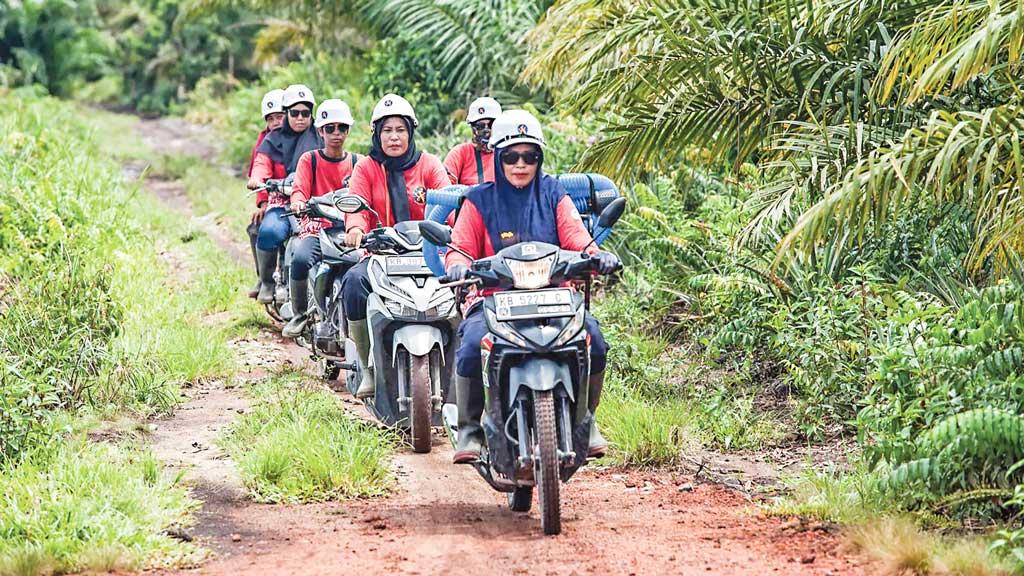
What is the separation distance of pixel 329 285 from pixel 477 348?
378 cm

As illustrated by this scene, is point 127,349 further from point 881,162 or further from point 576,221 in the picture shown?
point 881,162

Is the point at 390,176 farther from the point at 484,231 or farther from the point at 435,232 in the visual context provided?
the point at 435,232

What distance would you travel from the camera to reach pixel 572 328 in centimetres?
594

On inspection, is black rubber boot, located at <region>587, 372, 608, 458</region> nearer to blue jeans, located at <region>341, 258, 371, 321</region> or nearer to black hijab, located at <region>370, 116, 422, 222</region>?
blue jeans, located at <region>341, 258, 371, 321</region>

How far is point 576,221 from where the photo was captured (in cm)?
657

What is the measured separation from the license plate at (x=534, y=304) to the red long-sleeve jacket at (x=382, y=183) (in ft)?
9.72

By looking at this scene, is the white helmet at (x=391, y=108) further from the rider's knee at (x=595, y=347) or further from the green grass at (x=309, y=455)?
the rider's knee at (x=595, y=347)

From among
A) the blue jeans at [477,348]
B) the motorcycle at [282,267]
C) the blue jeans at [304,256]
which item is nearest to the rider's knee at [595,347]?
the blue jeans at [477,348]

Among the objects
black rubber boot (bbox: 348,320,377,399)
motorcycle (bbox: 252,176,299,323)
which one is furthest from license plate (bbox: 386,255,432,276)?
motorcycle (bbox: 252,176,299,323)

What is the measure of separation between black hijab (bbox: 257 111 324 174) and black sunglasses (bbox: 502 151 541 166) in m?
5.44

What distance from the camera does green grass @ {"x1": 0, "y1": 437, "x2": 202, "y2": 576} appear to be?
17.4 ft

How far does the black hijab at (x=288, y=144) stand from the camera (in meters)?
11.7

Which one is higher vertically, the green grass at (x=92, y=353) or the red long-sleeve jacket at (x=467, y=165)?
the red long-sleeve jacket at (x=467, y=165)

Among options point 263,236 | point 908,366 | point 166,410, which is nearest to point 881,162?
point 908,366
